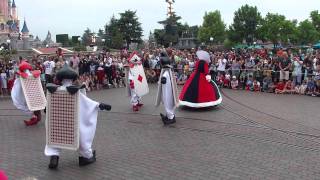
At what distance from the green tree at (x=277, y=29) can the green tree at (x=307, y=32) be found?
60.6 inches

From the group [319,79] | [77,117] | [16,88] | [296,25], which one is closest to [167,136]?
[77,117]

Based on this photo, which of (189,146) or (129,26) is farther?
(129,26)

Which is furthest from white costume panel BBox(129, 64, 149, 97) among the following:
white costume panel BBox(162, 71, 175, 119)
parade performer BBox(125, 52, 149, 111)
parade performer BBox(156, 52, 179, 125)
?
white costume panel BBox(162, 71, 175, 119)

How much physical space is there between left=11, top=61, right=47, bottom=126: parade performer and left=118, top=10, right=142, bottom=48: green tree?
5843 cm

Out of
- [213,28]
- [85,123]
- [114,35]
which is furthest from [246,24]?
[85,123]

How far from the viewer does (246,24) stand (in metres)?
78.0

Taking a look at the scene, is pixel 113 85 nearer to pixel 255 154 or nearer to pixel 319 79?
pixel 319 79

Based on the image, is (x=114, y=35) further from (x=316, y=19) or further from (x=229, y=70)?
(x=229, y=70)

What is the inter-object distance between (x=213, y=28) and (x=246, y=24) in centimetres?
676

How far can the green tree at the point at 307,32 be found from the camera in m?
77.2

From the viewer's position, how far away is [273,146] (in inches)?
338

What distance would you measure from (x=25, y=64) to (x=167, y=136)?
412 centimetres

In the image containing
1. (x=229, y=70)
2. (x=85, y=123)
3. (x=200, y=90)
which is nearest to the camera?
(x=85, y=123)

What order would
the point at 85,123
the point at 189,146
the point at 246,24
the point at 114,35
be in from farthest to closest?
the point at 246,24
the point at 114,35
the point at 189,146
the point at 85,123
